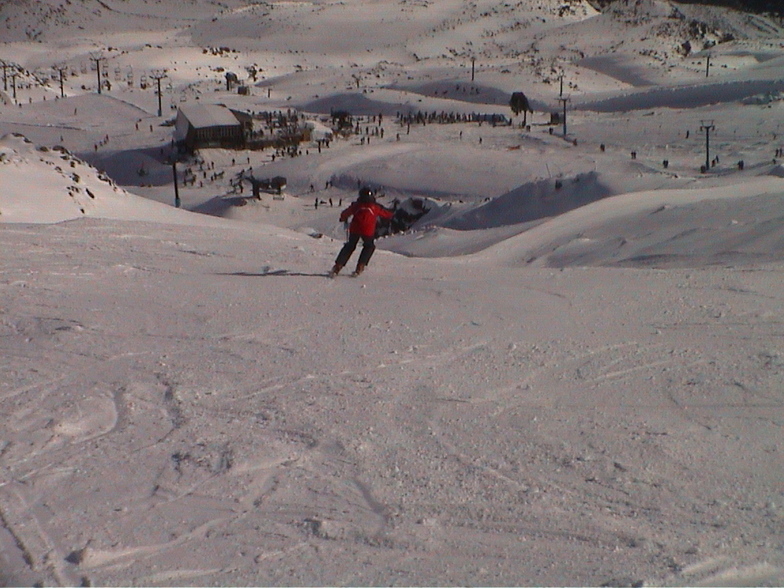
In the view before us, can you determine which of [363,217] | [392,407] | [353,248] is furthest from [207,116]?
[392,407]

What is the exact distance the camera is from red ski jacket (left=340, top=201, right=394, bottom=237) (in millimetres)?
8312

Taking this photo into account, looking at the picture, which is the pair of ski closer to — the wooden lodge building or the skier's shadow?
the skier's shadow

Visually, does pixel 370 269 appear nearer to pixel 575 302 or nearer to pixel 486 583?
pixel 575 302

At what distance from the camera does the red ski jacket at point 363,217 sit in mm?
8312

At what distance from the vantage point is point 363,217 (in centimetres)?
838

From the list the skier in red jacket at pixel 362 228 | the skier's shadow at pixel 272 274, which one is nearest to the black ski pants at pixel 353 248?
the skier in red jacket at pixel 362 228

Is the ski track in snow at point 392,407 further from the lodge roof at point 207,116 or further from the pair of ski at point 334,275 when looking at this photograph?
the lodge roof at point 207,116

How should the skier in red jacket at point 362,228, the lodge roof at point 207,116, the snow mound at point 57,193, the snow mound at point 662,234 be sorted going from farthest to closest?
the lodge roof at point 207,116 < the snow mound at point 57,193 < the snow mound at point 662,234 < the skier in red jacket at point 362,228

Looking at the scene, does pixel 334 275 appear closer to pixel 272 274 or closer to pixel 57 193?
pixel 272 274

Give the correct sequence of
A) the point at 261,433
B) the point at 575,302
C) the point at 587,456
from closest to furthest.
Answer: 1. the point at 587,456
2. the point at 261,433
3. the point at 575,302

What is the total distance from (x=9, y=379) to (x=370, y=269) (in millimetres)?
4573

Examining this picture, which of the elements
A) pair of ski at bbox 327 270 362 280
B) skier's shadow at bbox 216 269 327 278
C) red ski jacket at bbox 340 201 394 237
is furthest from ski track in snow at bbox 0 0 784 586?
red ski jacket at bbox 340 201 394 237

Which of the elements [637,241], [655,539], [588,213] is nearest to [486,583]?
[655,539]

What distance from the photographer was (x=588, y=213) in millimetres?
15266
